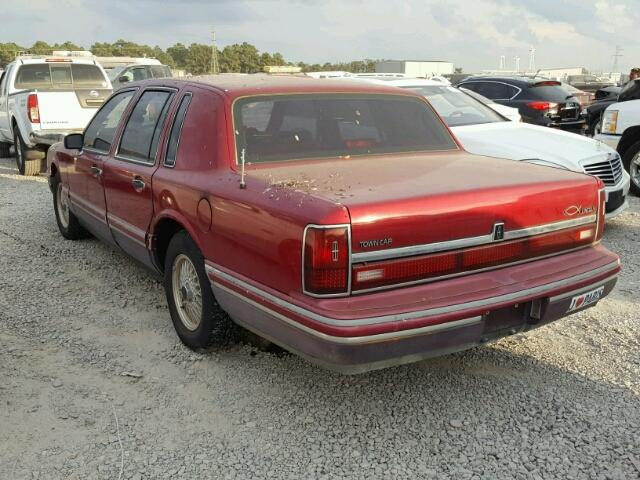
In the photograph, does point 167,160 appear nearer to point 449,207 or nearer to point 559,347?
point 449,207

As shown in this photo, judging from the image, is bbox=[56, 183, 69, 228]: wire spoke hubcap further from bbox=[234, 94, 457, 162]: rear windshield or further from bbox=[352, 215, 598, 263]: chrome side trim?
bbox=[352, 215, 598, 263]: chrome side trim

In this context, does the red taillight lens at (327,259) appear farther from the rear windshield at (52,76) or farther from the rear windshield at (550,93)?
the rear windshield at (52,76)

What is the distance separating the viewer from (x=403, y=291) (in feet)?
9.36

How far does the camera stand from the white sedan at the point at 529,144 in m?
6.36

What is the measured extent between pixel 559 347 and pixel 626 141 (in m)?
5.34

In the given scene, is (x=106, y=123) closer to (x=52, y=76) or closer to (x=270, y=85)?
(x=270, y=85)

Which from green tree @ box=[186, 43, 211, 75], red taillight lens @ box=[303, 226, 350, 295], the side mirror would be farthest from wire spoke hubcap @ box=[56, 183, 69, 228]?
green tree @ box=[186, 43, 211, 75]

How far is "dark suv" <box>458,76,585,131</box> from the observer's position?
11.4 meters

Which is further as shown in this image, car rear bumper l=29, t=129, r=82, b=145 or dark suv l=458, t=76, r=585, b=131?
dark suv l=458, t=76, r=585, b=131

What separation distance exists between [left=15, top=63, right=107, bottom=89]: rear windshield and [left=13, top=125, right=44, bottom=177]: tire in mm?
1052

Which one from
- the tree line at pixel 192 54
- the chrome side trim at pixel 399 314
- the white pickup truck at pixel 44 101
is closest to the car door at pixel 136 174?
the chrome side trim at pixel 399 314

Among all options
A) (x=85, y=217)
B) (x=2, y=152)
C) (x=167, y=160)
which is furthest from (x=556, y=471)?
(x=2, y=152)

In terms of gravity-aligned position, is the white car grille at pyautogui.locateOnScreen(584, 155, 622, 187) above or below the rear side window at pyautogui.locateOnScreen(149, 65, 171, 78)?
below

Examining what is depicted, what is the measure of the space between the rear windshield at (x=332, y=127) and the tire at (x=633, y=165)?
16.1 ft
